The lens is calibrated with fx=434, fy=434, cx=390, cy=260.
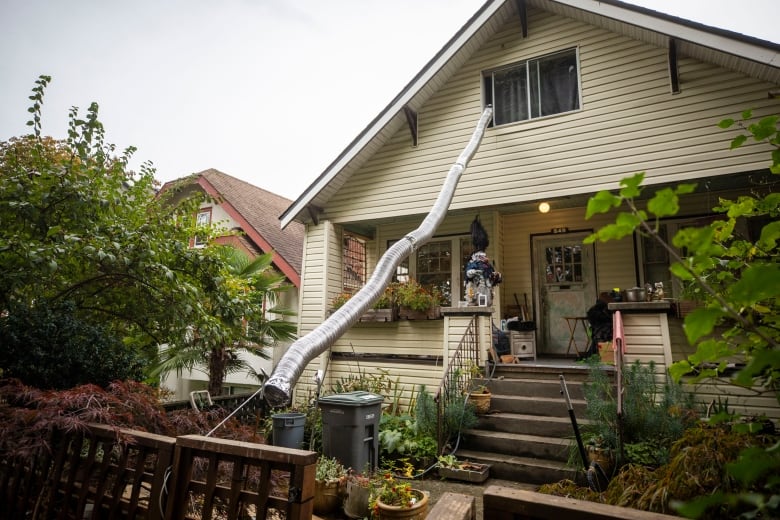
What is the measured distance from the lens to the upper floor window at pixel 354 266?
Result: 10.8 m

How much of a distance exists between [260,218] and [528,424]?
1183 cm

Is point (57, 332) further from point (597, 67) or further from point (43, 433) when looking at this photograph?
point (597, 67)

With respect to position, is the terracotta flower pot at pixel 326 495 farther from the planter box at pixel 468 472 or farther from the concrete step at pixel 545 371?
the concrete step at pixel 545 371

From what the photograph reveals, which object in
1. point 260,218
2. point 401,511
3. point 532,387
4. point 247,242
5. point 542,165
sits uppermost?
point 260,218

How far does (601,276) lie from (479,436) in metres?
5.00

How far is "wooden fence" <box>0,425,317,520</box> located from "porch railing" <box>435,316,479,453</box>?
2854mm

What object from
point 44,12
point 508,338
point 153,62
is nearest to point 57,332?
point 508,338

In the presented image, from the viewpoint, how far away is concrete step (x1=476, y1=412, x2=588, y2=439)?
5.69 meters

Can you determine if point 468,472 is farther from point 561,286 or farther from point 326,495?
point 561,286

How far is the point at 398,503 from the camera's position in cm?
383

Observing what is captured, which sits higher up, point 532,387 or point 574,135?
point 574,135

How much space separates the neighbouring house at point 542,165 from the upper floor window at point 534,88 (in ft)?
0.08

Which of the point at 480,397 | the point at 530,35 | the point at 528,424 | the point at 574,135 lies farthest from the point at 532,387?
the point at 530,35

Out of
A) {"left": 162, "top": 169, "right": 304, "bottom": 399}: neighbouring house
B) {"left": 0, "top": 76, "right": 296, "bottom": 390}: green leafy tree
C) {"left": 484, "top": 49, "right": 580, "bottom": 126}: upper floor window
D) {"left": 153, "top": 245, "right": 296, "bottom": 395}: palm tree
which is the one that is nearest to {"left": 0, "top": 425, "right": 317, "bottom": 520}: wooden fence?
{"left": 0, "top": 76, "right": 296, "bottom": 390}: green leafy tree
